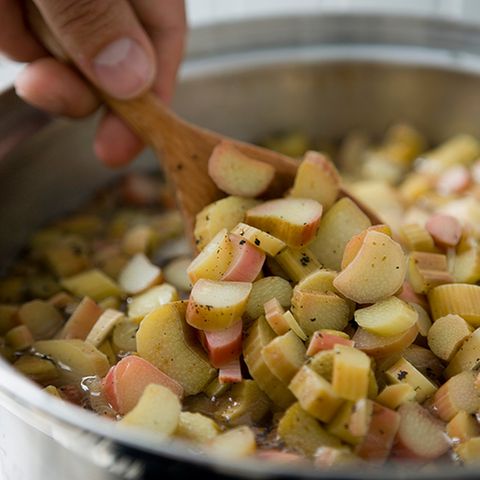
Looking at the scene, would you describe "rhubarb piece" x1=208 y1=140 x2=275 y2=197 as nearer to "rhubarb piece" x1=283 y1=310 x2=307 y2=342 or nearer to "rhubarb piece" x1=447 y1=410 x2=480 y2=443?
"rhubarb piece" x1=283 y1=310 x2=307 y2=342

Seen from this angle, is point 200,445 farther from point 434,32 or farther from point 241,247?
point 434,32

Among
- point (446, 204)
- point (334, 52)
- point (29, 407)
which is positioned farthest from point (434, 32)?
point (29, 407)

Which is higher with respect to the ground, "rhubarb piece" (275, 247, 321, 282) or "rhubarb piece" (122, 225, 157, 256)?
"rhubarb piece" (275, 247, 321, 282)

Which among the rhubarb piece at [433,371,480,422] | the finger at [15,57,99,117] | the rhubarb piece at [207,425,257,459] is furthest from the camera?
the finger at [15,57,99,117]

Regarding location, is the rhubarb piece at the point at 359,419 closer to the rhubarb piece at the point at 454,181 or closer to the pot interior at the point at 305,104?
the rhubarb piece at the point at 454,181

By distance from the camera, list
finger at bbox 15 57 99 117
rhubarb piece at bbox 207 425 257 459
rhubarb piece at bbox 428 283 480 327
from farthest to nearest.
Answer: finger at bbox 15 57 99 117 < rhubarb piece at bbox 428 283 480 327 < rhubarb piece at bbox 207 425 257 459

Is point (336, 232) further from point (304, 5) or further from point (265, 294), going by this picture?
point (304, 5)

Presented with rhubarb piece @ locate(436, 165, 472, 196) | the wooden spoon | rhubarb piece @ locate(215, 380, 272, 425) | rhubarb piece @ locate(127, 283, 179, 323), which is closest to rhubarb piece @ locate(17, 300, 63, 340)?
rhubarb piece @ locate(127, 283, 179, 323)

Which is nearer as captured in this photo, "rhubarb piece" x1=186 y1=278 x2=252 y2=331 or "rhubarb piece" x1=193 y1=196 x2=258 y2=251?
"rhubarb piece" x1=186 y1=278 x2=252 y2=331
